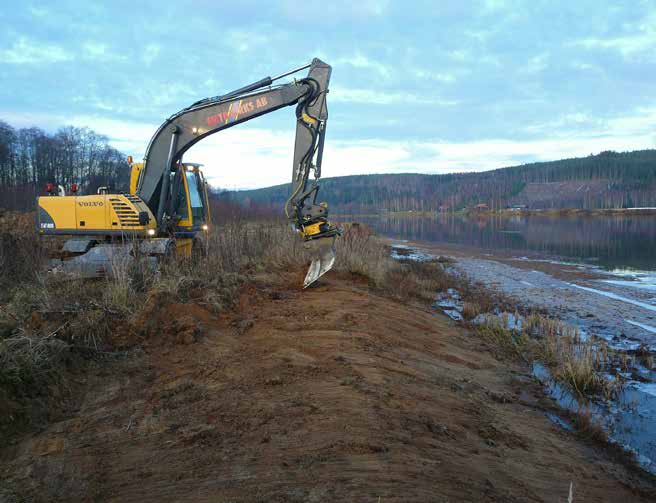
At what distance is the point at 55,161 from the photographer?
55375 millimetres

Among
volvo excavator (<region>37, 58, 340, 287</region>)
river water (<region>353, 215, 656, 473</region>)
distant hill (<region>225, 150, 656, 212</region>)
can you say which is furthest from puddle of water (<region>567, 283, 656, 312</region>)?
distant hill (<region>225, 150, 656, 212</region>)

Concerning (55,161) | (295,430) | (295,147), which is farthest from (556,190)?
(295,430)

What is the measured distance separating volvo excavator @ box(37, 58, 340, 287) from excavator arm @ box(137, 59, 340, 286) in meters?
0.02

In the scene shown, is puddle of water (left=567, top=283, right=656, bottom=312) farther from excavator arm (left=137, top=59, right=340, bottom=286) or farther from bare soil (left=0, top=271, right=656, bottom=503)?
excavator arm (left=137, top=59, right=340, bottom=286)

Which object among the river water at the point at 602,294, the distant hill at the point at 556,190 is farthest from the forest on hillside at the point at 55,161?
the distant hill at the point at 556,190

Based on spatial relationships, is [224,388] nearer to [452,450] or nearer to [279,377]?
[279,377]

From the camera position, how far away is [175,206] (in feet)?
39.5

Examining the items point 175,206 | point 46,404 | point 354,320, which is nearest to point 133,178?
point 175,206

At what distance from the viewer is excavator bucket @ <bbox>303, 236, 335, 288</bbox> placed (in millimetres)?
9852

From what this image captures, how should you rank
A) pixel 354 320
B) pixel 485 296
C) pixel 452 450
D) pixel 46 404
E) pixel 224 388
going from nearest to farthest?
1. pixel 452 450
2. pixel 46 404
3. pixel 224 388
4. pixel 354 320
5. pixel 485 296

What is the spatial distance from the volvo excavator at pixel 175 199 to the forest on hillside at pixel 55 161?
39.5 meters

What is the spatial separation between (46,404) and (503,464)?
15.3 feet

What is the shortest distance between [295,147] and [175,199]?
3716 millimetres

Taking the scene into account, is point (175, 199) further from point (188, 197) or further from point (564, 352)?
point (564, 352)
